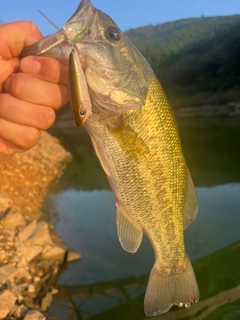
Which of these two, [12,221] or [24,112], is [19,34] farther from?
[12,221]

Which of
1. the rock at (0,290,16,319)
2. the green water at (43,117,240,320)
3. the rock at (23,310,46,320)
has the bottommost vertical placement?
the green water at (43,117,240,320)

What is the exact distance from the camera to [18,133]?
2.28 metres

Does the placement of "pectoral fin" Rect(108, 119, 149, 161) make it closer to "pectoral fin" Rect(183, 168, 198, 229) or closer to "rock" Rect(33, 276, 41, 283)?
"pectoral fin" Rect(183, 168, 198, 229)

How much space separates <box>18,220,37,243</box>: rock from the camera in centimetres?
736

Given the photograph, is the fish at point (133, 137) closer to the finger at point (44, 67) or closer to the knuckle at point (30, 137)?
the finger at point (44, 67)

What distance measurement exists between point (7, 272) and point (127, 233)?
3.94 m

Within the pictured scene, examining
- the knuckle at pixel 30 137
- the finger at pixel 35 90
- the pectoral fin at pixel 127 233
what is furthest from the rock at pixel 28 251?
the finger at pixel 35 90

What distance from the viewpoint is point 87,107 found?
1979 mm

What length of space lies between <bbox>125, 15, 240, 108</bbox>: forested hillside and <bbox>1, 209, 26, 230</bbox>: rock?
47.1 m

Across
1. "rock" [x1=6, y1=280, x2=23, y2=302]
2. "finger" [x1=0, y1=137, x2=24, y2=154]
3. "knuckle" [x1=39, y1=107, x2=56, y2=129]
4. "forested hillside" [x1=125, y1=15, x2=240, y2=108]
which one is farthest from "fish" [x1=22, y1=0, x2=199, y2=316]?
"forested hillside" [x1=125, y1=15, x2=240, y2=108]

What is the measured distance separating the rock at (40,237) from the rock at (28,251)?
0.25m

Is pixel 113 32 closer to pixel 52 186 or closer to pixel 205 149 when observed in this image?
pixel 52 186

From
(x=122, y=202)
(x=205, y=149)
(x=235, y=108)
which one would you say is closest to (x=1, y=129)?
(x=122, y=202)

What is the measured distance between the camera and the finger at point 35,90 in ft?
6.93
